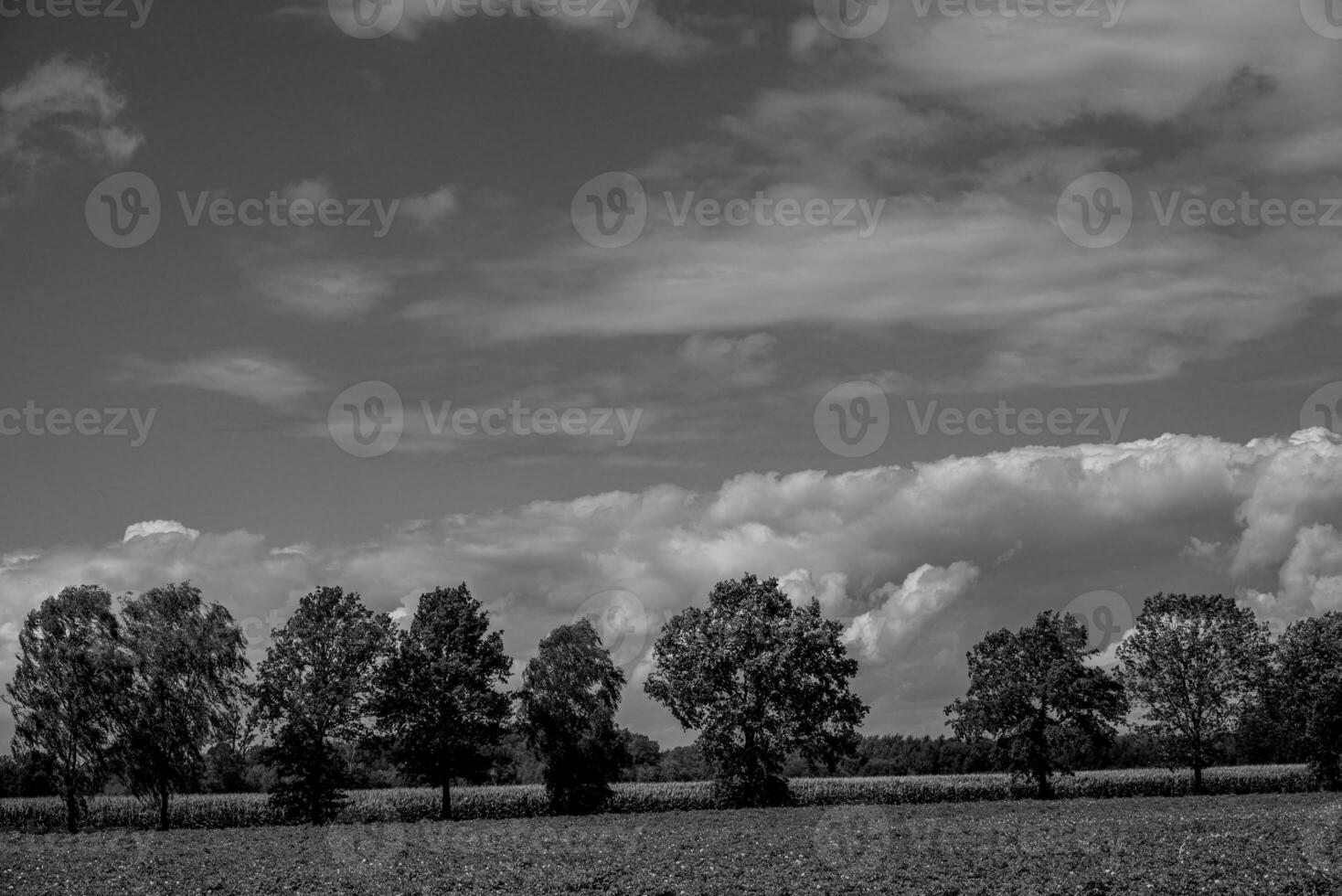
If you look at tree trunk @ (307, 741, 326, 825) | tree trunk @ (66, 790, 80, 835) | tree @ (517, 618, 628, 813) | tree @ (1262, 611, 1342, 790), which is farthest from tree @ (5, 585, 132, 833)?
tree @ (1262, 611, 1342, 790)

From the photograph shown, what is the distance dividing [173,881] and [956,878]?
22.0 m

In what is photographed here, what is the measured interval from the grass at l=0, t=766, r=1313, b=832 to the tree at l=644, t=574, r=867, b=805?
6.47 m

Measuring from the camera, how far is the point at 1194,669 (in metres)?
85.1

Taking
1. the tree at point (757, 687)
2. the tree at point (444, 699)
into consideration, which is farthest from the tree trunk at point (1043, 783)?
the tree at point (444, 699)

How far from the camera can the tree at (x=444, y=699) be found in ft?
240

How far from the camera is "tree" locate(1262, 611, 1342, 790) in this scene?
78250 millimetres

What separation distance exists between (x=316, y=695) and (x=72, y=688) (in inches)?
553

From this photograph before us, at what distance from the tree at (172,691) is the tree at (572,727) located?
61.4 feet

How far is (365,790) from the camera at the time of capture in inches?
3457

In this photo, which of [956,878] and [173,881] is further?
[173,881]

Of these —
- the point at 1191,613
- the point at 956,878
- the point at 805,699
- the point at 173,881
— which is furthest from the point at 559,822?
the point at 1191,613

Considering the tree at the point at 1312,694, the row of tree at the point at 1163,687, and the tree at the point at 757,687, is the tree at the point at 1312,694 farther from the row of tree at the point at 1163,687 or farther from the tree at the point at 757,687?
the tree at the point at 757,687

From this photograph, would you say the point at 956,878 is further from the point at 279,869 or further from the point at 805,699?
the point at 805,699

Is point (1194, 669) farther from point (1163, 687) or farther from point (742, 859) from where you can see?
point (742, 859)
